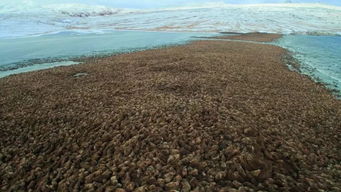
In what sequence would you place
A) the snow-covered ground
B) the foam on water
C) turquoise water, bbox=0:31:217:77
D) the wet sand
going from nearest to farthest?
the wet sand < turquoise water, bbox=0:31:217:77 < the snow-covered ground < the foam on water

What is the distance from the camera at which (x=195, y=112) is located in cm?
952

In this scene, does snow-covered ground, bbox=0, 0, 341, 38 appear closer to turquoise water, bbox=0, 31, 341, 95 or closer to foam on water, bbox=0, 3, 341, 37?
foam on water, bbox=0, 3, 341, 37

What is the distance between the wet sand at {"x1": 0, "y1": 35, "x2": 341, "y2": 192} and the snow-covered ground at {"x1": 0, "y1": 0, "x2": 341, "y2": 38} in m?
71.4

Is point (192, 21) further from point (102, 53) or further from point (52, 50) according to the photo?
point (102, 53)

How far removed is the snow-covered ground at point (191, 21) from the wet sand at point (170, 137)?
71.4 m

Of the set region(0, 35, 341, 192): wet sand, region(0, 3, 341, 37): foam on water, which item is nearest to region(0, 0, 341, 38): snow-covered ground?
region(0, 3, 341, 37): foam on water

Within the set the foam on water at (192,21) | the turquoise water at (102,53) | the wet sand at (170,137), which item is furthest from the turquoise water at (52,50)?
the foam on water at (192,21)

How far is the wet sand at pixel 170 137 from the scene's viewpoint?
6.24m

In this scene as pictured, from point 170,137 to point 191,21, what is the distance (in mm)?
98561

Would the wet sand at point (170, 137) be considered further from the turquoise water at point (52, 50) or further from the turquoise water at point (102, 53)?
the turquoise water at point (52, 50)

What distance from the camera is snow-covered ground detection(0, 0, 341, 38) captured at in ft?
275

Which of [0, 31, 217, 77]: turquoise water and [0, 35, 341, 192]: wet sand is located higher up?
[0, 31, 217, 77]: turquoise water

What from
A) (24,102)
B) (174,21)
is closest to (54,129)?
(24,102)

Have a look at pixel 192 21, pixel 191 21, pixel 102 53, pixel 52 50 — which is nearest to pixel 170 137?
pixel 102 53
